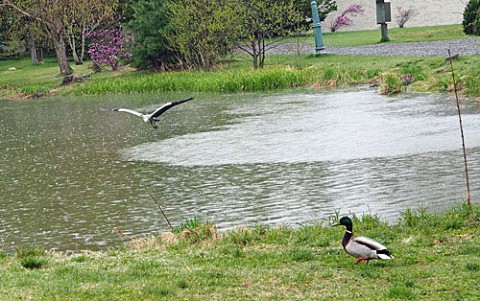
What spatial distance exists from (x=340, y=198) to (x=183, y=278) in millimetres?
5463

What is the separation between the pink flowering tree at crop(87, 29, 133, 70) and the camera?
46125 mm

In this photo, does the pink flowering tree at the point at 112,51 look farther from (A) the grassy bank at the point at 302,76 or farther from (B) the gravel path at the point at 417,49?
(B) the gravel path at the point at 417,49

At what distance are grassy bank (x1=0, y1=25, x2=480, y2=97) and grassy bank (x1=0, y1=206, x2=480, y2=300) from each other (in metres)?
14.7

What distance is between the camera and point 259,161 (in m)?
18.7

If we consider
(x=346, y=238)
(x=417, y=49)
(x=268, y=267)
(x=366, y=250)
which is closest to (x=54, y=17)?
(x=417, y=49)

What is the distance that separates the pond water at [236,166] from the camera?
1357 centimetres

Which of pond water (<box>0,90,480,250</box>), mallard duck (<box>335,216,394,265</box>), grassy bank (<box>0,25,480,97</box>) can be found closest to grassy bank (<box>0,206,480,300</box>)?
mallard duck (<box>335,216,394,265</box>)

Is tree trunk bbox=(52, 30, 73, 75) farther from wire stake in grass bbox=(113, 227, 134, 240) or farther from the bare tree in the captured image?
wire stake in grass bbox=(113, 227, 134, 240)

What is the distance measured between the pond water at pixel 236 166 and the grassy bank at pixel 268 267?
133 centimetres

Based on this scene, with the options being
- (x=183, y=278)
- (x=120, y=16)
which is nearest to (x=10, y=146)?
(x=183, y=278)

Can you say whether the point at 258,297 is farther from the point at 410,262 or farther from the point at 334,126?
the point at 334,126

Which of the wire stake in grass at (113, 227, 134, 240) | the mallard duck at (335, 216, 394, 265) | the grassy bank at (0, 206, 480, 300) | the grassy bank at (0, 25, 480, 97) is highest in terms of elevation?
the mallard duck at (335, 216, 394, 265)

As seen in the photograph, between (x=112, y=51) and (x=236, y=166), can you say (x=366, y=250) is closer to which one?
(x=236, y=166)

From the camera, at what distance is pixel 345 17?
175 feet
